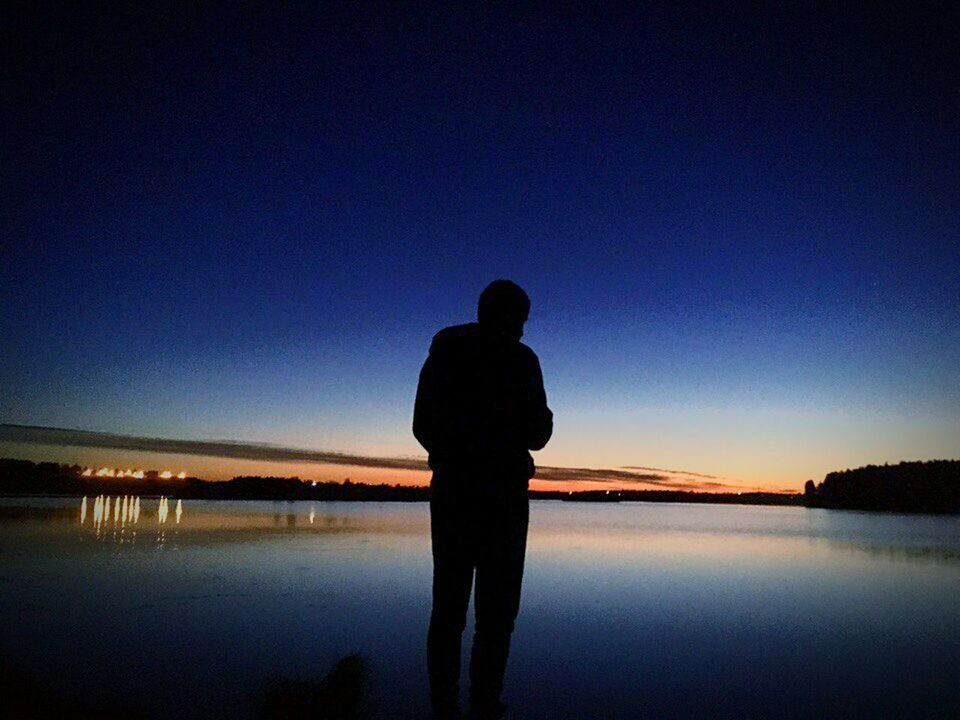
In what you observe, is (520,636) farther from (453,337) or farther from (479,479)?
(453,337)

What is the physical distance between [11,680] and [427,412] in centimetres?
297

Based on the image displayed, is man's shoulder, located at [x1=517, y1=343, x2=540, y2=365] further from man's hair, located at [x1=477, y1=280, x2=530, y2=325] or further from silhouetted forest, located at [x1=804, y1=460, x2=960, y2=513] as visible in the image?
silhouetted forest, located at [x1=804, y1=460, x2=960, y2=513]

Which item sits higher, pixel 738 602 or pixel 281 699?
pixel 281 699

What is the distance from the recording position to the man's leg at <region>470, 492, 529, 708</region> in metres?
2.74

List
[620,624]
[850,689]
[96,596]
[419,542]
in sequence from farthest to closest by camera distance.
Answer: [419,542] < [96,596] < [620,624] < [850,689]

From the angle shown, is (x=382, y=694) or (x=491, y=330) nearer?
(x=491, y=330)

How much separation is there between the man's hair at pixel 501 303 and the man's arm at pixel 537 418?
0.83ft

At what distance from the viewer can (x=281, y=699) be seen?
3381 mm

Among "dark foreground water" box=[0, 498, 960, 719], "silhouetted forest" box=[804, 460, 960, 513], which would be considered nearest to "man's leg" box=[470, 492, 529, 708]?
"dark foreground water" box=[0, 498, 960, 719]

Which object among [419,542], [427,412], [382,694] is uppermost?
[427,412]

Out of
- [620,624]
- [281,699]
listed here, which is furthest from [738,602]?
[281,699]

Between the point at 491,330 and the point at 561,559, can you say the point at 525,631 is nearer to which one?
the point at 491,330

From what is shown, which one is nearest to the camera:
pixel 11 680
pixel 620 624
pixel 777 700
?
pixel 11 680

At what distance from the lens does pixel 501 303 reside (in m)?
2.95
